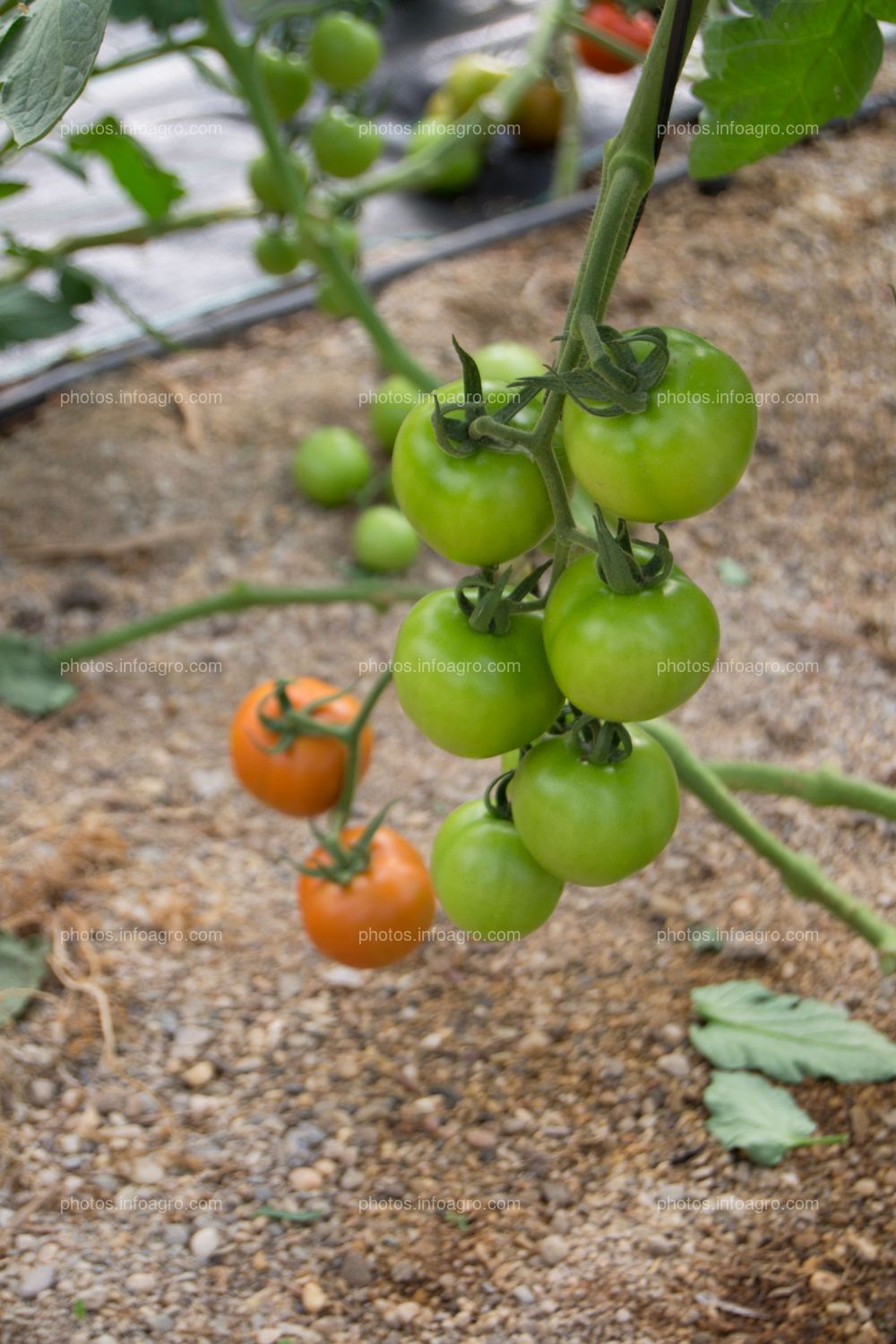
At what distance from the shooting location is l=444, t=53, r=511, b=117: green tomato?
97.0 inches

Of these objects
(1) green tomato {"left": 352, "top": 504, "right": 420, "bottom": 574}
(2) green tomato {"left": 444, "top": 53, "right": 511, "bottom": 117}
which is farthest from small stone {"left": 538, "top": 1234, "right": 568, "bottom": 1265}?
(2) green tomato {"left": 444, "top": 53, "right": 511, "bottom": 117}

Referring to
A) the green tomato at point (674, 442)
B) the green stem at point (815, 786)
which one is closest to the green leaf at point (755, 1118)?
the green stem at point (815, 786)

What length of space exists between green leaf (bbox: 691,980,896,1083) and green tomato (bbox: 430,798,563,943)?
1.09ft

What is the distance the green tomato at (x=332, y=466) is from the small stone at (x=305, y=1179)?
1088mm

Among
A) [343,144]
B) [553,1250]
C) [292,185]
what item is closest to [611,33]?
[343,144]

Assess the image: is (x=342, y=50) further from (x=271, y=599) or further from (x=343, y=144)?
(x=271, y=599)

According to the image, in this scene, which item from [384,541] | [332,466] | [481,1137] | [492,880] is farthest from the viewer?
[332,466]

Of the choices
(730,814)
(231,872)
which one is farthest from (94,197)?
(730,814)

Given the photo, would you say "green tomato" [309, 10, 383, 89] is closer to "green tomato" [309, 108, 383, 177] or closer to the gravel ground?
"green tomato" [309, 108, 383, 177]

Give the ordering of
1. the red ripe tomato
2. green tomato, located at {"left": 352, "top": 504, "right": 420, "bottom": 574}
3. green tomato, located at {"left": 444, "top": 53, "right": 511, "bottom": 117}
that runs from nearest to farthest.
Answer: green tomato, located at {"left": 352, "top": 504, "right": 420, "bottom": 574}, the red ripe tomato, green tomato, located at {"left": 444, "top": 53, "right": 511, "bottom": 117}

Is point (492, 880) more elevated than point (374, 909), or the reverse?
point (492, 880)

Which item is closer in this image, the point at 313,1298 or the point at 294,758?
the point at 313,1298

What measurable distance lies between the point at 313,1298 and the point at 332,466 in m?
1.21

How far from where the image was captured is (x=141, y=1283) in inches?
40.4
